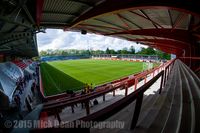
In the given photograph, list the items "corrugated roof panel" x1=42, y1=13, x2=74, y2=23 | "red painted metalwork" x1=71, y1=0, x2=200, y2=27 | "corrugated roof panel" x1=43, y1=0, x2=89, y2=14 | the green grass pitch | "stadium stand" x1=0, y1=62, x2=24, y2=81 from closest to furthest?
"red painted metalwork" x1=71, y1=0, x2=200, y2=27 → "corrugated roof panel" x1=43, y1=0, x2=89, y2=14 → "corrugated roof panel" x1=42, y1=13, x2=74, y2=23 → "stadium stand" x1=0, y1=62, x2=24, y2=81 → the green grass pitch

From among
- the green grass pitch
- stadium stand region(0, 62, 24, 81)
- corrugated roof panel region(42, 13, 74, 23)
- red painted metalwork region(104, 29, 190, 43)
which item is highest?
corrugated roof panel region(42, 13, 74, 23)

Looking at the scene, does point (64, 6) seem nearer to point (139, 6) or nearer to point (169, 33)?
point (139, 6)

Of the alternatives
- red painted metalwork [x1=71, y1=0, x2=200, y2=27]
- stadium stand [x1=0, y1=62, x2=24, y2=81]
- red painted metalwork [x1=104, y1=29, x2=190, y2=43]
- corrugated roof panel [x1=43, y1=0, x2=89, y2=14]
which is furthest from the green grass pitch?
red painted metalwork [x1=71, y1=0, x2=200, y2=27]

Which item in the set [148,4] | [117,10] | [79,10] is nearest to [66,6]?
[79,10]

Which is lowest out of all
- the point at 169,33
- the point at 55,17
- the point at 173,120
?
the point at 173,120

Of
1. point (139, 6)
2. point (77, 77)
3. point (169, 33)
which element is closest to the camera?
point (139, 6)

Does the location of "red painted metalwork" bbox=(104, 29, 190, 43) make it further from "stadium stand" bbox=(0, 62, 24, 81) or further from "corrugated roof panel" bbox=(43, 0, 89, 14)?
"stadium stand" bbox=(0, 62, 24, 81)

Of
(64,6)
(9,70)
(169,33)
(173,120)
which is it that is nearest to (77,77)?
(9,70)

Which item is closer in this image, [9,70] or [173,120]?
[173,120]

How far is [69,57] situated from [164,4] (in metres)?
94.0

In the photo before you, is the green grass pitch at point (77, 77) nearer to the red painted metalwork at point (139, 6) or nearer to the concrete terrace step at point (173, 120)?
the red painted metalwork at point (139, 6)

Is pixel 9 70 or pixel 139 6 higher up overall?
pixel 139 6

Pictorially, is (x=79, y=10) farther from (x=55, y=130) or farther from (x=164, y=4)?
(x=55, y=130)

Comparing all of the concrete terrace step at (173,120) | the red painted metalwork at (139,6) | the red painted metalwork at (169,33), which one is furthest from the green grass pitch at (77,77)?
the concrete terrace step at (173,120)
